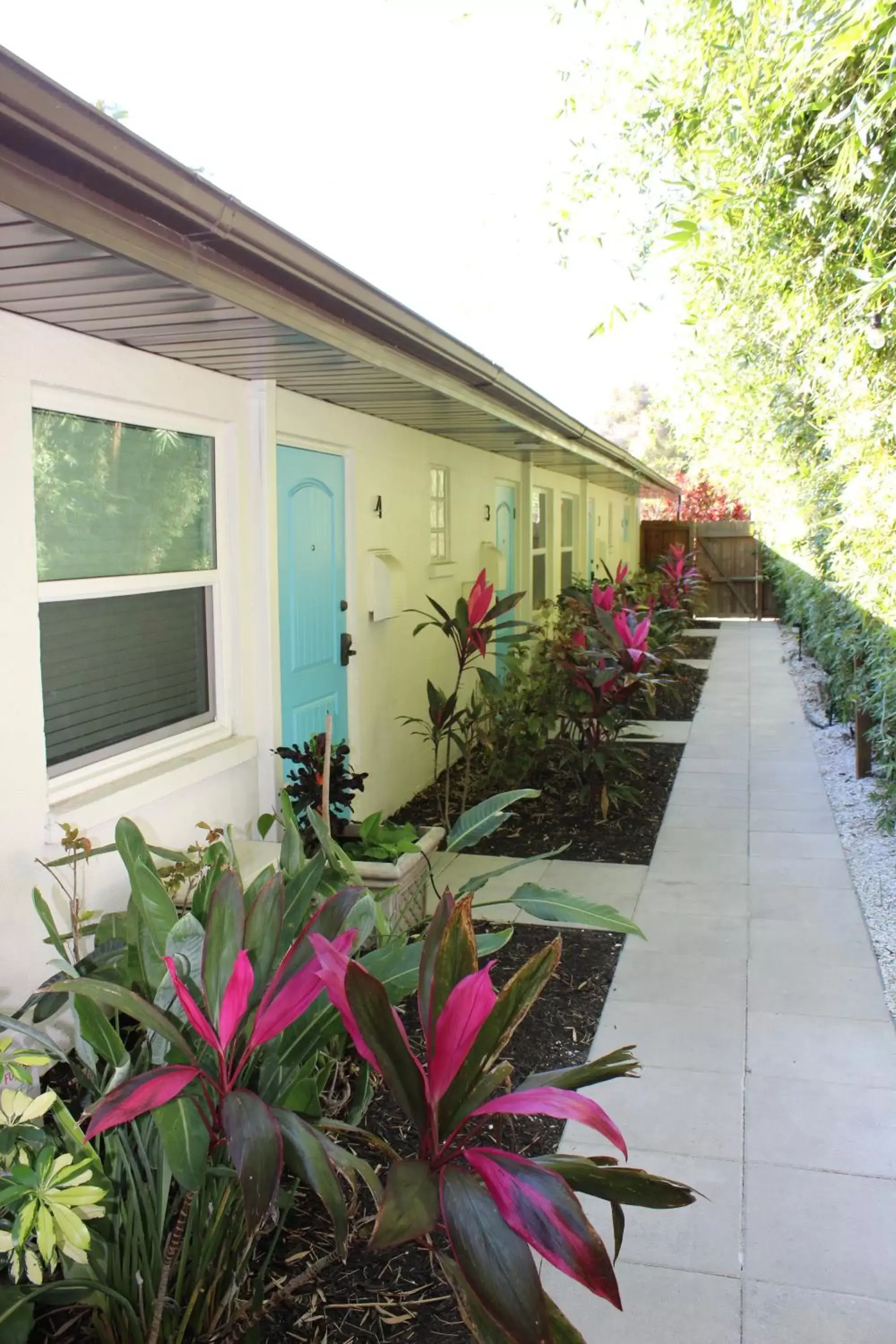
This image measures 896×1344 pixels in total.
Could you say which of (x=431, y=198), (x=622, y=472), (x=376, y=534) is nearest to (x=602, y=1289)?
(x=376, y=534)

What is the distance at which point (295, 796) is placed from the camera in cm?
464

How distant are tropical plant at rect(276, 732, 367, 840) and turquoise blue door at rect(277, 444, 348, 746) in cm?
42

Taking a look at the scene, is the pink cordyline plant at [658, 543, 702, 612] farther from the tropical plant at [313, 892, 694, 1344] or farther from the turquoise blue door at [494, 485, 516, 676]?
the tropical plant at [313, 892, 694, 1344]

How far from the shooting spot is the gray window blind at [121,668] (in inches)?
142

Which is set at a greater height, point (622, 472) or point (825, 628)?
point (622, 472)

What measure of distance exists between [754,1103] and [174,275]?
9.66ft

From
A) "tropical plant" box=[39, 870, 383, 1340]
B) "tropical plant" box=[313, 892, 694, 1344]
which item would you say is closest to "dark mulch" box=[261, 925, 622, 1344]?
"tropical plant" box=[39, 870, 383, 1340]

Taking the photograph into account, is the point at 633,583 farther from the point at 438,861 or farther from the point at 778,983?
the point at 778,983

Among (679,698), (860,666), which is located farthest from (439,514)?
(679,698)

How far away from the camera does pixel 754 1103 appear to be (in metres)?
3.26

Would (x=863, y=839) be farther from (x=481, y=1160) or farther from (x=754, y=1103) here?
(x=481, y=1160)

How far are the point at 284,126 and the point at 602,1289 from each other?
1730 centimetres

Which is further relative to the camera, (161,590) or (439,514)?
(439,514)

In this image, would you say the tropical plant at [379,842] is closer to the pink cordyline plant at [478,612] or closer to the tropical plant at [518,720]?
the pink cordyline plant at [478,612]
